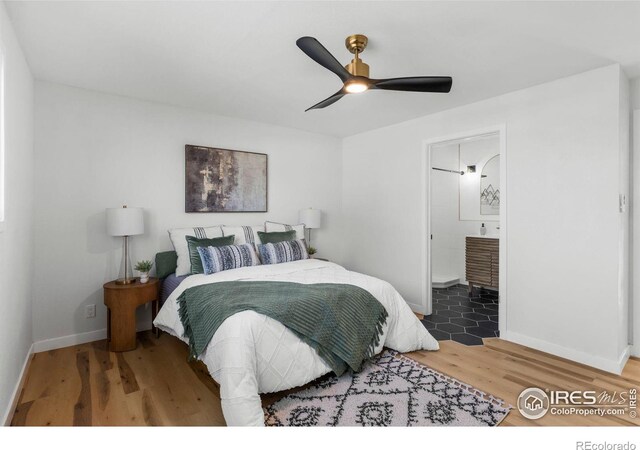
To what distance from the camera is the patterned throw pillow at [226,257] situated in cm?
316

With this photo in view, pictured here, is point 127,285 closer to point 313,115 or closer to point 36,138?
point 36,138

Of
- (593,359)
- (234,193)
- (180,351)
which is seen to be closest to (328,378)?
A: (180,351)

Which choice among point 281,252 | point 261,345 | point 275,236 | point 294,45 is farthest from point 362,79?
point 275,236

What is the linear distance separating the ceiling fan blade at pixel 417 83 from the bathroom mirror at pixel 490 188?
11.1 ft

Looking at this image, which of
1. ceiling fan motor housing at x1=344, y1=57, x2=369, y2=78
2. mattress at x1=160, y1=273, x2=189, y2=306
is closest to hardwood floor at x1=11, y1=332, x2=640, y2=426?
mattress at x1=160, y1=273, x2=189, y2=306

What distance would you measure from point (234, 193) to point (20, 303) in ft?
7.36

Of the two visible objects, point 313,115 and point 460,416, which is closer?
point 460,416

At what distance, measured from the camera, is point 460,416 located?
6.52 ft

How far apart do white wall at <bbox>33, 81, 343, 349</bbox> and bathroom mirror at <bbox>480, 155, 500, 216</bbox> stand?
12.8 ft

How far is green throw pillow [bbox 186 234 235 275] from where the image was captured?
3.23 m

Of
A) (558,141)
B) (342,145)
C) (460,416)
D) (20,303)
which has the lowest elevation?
(460,416)

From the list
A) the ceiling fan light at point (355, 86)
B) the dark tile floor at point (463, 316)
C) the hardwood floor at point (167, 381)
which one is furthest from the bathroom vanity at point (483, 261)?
the ceiling fan light at point (355, 86)

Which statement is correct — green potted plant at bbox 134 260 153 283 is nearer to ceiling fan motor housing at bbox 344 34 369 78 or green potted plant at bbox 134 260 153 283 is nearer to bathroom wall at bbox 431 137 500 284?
ceiling fan motor housing at bbox 344 34 369 78

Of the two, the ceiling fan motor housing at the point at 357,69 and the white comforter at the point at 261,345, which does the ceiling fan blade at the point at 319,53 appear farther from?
the white comforter at the point at 261,345
